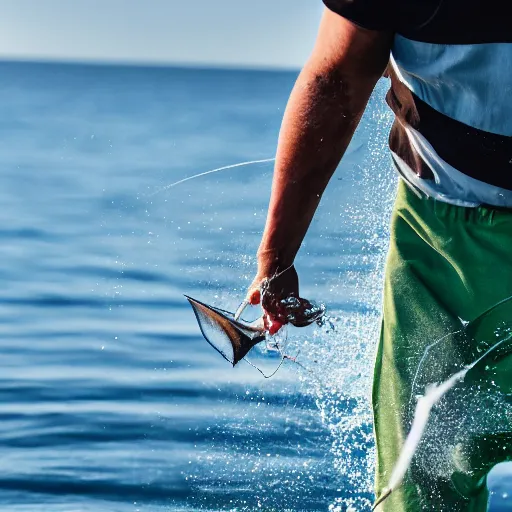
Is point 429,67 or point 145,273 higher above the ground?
point 429,67

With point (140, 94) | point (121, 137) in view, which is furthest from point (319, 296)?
point (140, 94)

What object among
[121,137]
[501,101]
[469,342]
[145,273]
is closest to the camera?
[501,101]

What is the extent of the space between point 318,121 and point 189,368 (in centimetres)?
206

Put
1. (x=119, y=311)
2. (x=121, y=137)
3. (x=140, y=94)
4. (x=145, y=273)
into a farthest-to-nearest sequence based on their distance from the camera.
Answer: (x=140, y=94) → (x=121, y=137) → (x=145, y=273) → (x=119, y=311)

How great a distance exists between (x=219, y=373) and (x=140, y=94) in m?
32.1

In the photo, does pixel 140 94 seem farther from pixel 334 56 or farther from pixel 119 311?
pixel 334 56

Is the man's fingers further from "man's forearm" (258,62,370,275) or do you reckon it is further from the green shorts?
the green shorts

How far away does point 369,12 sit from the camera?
5.42ft

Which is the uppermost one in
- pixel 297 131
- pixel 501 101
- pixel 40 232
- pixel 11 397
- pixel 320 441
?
pixel 501 101

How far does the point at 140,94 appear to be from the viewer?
115ft

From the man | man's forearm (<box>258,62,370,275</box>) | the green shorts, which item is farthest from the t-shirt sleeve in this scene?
the green shorts

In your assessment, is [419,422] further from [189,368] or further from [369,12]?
[189,368]

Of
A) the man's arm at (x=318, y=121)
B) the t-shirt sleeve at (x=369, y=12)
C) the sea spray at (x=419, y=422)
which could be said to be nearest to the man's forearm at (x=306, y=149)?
the man's arm at (x=318, y=121)

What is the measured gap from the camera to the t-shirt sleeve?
1646 mm
